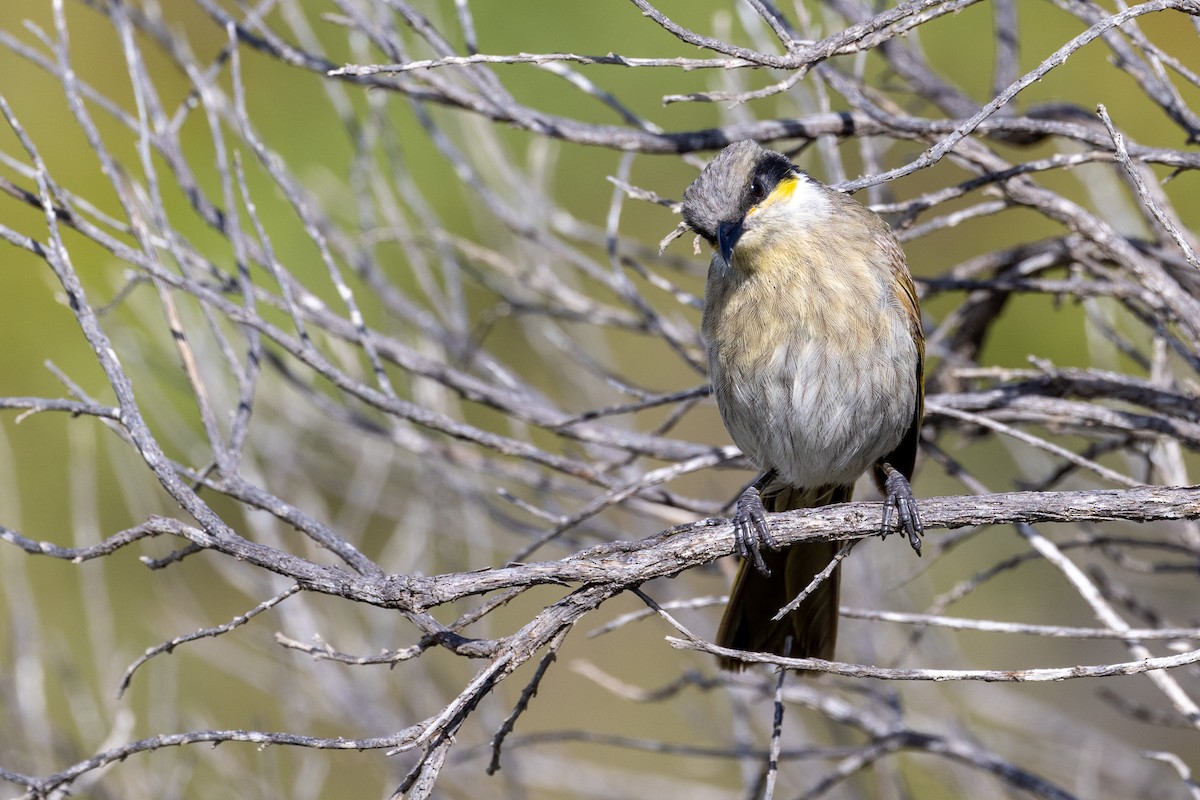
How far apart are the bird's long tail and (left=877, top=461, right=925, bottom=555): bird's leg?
352 mm

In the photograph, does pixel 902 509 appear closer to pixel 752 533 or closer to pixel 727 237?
pixel 752 533

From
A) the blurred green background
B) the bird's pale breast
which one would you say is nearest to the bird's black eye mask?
the bird's pale breast

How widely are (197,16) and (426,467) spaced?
382cm

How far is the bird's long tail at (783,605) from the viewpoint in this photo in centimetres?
357

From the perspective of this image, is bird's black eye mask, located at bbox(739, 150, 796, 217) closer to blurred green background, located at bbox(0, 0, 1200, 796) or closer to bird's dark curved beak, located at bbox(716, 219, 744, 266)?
bird's dark curved beak, located at bbox(716, 219, 744, 266)

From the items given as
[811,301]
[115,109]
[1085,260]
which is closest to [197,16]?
[115,109]

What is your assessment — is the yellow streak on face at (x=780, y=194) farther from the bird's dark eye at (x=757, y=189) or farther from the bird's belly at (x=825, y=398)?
the bird's belly at (x=825, y=398)

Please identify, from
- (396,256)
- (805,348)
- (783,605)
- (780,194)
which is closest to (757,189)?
(780,194)

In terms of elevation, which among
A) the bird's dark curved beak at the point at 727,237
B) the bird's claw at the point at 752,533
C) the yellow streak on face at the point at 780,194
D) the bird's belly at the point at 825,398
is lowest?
the bird's claw at the point at 752,533

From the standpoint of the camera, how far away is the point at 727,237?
324 cm

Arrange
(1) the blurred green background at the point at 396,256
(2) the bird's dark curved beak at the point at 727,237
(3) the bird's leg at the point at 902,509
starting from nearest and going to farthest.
A: 1. (3) the bird's leg at the point at 902,509
2. (2) the bird's dark curved beak at the point at 727,237
3. (1) the blurred green background at the point at 396,256

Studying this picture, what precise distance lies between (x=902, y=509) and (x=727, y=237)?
33.0 inches

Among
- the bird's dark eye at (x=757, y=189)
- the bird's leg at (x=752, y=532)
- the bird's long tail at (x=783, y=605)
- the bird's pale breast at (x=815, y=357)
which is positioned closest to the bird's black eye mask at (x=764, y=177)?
the bird's dark eye at (x=757, y=189)

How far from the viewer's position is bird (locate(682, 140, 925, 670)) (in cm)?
349
